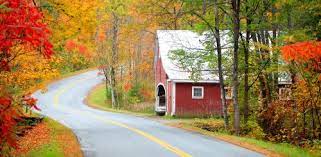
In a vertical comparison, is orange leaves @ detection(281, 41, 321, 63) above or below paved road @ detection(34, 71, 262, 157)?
above

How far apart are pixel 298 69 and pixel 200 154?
10122 millimetres

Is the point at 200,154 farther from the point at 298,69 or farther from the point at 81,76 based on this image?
the point at 81,76

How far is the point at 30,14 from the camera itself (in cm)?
1049

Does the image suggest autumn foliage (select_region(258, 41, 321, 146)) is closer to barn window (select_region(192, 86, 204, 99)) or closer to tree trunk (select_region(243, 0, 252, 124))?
tree trunk (select_region(243, 0, 252, 124))

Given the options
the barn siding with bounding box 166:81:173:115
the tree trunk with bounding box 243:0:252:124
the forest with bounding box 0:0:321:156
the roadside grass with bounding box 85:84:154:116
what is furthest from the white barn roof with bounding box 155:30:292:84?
the tree trunk with bounding box 243:0:252:124

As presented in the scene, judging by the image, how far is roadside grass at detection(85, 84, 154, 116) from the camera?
4699 centimetres

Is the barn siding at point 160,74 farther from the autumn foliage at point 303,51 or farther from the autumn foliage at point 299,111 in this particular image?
the autumn foliage at point 303,51

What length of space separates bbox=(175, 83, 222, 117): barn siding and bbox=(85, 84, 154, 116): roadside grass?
4101 mm

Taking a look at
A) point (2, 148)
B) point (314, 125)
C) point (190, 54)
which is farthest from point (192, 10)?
point (2, 148)

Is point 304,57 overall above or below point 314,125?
above

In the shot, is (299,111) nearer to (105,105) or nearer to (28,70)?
(28,70)

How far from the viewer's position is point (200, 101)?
4053 centimetres

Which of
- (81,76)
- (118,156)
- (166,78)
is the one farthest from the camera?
(81,76)

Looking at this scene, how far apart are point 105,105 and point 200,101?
17148mm
